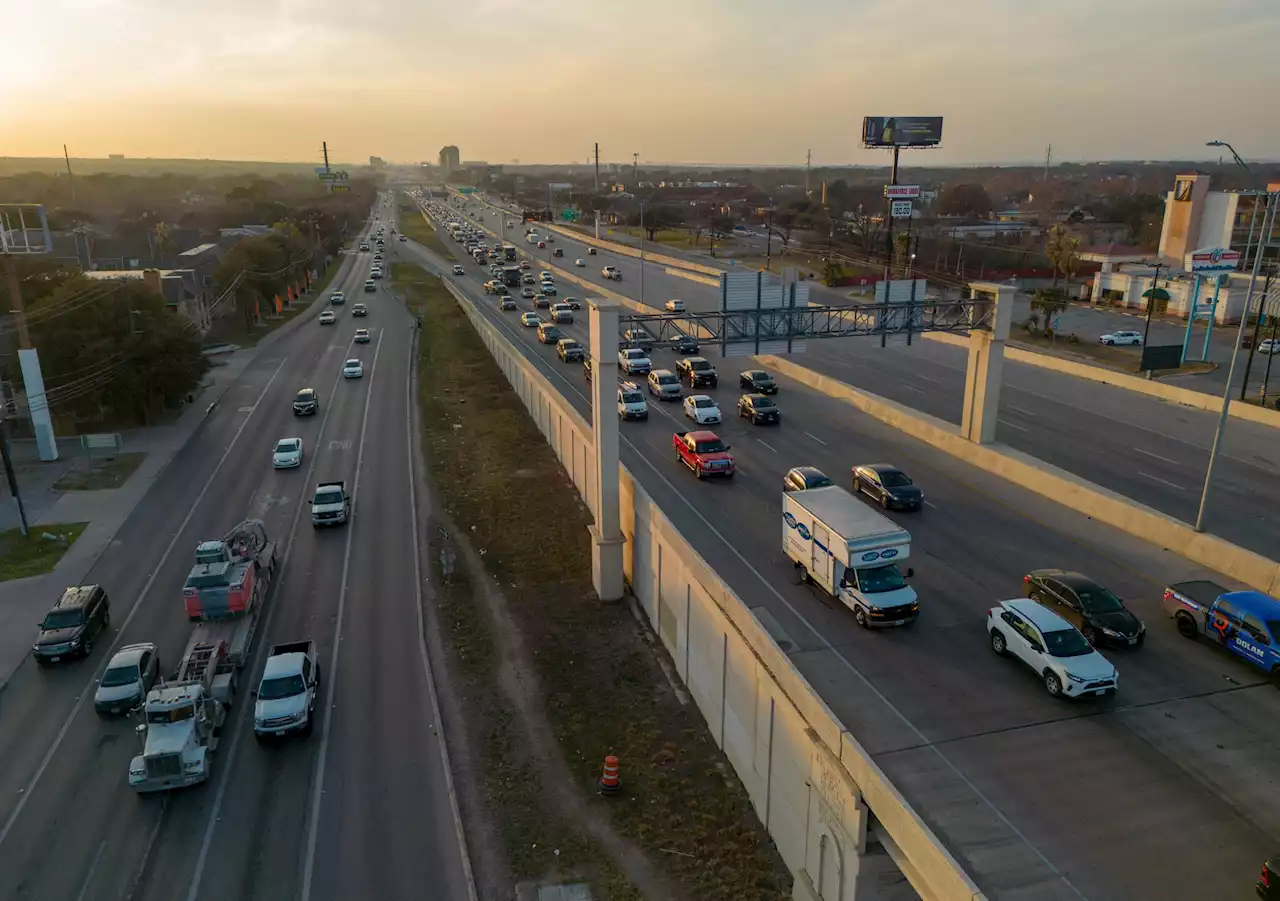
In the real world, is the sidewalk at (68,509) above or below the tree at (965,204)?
below

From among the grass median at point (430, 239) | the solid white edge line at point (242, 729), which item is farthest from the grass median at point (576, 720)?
the grass median at point (430, 239)

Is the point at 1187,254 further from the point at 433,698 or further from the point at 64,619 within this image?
the point at 64,619

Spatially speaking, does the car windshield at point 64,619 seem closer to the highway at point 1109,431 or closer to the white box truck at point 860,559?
the white box truck at point 860,559

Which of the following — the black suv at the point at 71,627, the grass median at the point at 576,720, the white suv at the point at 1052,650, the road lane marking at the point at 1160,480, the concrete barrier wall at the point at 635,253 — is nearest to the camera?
the white suv at the point at 1052,650

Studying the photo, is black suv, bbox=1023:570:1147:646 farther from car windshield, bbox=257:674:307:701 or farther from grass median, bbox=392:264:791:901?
car windshield, bbox=257:674:307:701

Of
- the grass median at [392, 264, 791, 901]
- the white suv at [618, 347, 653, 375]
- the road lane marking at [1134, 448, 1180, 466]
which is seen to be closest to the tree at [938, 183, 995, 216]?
the white suv at [618, 347, 653, 375]

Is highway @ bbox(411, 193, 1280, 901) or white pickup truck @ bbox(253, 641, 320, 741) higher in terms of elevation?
highway @ bbox(411, 193, 1280, 901)

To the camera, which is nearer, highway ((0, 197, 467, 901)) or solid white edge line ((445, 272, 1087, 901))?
solid white edge line ((445, 272, 1087, 901))
